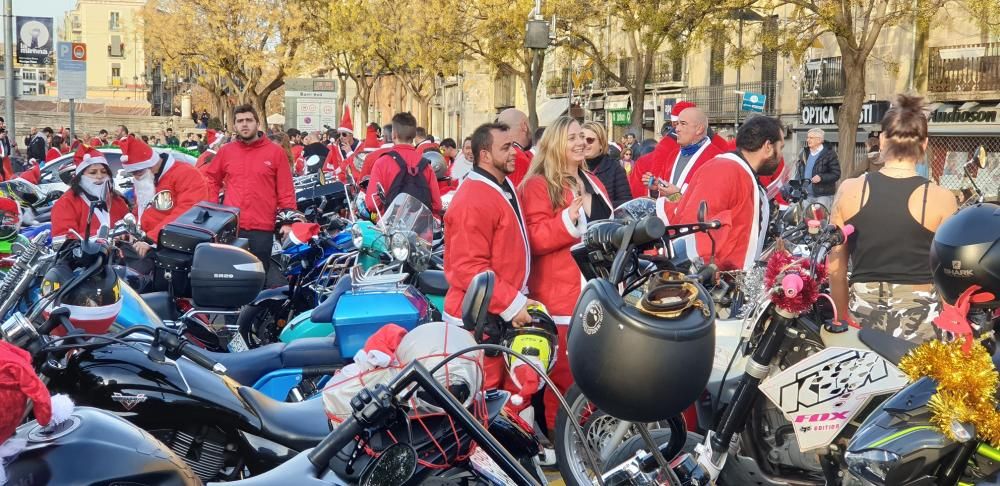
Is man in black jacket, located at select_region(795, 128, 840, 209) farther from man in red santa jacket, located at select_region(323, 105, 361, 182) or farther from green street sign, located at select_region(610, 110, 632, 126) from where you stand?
green street sign, located at select_region(610, 110, 632, 126)

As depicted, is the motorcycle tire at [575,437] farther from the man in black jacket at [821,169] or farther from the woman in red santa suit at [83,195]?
the man in black jacket at [821,169]

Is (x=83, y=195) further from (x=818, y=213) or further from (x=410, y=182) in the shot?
(x=818, y=213)

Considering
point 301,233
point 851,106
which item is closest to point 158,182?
point 301,233

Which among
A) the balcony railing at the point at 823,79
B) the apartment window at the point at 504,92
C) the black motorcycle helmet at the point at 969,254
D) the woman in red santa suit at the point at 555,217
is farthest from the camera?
the apartment window at the point at 504,92

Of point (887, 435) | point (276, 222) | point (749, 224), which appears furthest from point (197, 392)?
point (276, 222)

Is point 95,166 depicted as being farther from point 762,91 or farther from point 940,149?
point 762,91

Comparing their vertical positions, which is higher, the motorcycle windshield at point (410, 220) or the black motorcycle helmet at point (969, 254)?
the black motorcycle helmet at point (969, 254)

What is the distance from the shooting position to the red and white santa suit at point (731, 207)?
19.8 ft

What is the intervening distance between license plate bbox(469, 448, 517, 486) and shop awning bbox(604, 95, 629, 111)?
39523mm

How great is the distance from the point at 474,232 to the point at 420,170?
5.24 m

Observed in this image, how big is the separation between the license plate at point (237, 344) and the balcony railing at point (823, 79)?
2496 cm

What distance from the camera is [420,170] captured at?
415 inches

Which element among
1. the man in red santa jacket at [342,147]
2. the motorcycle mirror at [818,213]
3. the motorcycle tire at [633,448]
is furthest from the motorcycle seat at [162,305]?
the man in red santa jacket at [342,147]

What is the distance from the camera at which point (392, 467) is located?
10.2ft
